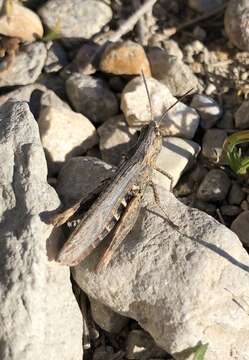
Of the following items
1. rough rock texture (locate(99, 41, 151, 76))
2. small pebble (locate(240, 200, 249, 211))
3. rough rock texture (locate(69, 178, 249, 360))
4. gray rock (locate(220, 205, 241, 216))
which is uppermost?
rough rock texture (locate(99, 41, 151, 76))

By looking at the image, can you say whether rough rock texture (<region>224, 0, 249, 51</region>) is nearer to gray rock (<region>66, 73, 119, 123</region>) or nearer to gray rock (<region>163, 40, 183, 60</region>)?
gray rock (<region>163, 40, 183, 60</region>)

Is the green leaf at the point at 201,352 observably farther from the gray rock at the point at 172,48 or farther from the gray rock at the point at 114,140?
the gray rock at the point at 172,48

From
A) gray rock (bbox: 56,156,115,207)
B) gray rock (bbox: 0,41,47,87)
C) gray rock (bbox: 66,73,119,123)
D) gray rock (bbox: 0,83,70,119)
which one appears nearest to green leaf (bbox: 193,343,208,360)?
gray rock (bbox: 56,156,115,207)

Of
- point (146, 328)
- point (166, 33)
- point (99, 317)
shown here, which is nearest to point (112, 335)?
point (99, 317)

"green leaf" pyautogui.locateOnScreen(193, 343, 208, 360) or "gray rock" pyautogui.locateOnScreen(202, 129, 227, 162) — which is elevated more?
"gray rock" pyautogui.locateOnScreen(202, 129, 227, 162)

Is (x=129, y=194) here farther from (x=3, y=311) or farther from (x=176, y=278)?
(x=3, y=311)

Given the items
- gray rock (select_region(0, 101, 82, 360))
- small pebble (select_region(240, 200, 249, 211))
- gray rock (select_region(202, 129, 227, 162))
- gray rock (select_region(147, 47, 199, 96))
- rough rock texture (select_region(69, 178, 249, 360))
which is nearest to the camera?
gray rock (select_region(0, 101, 82, 360))
